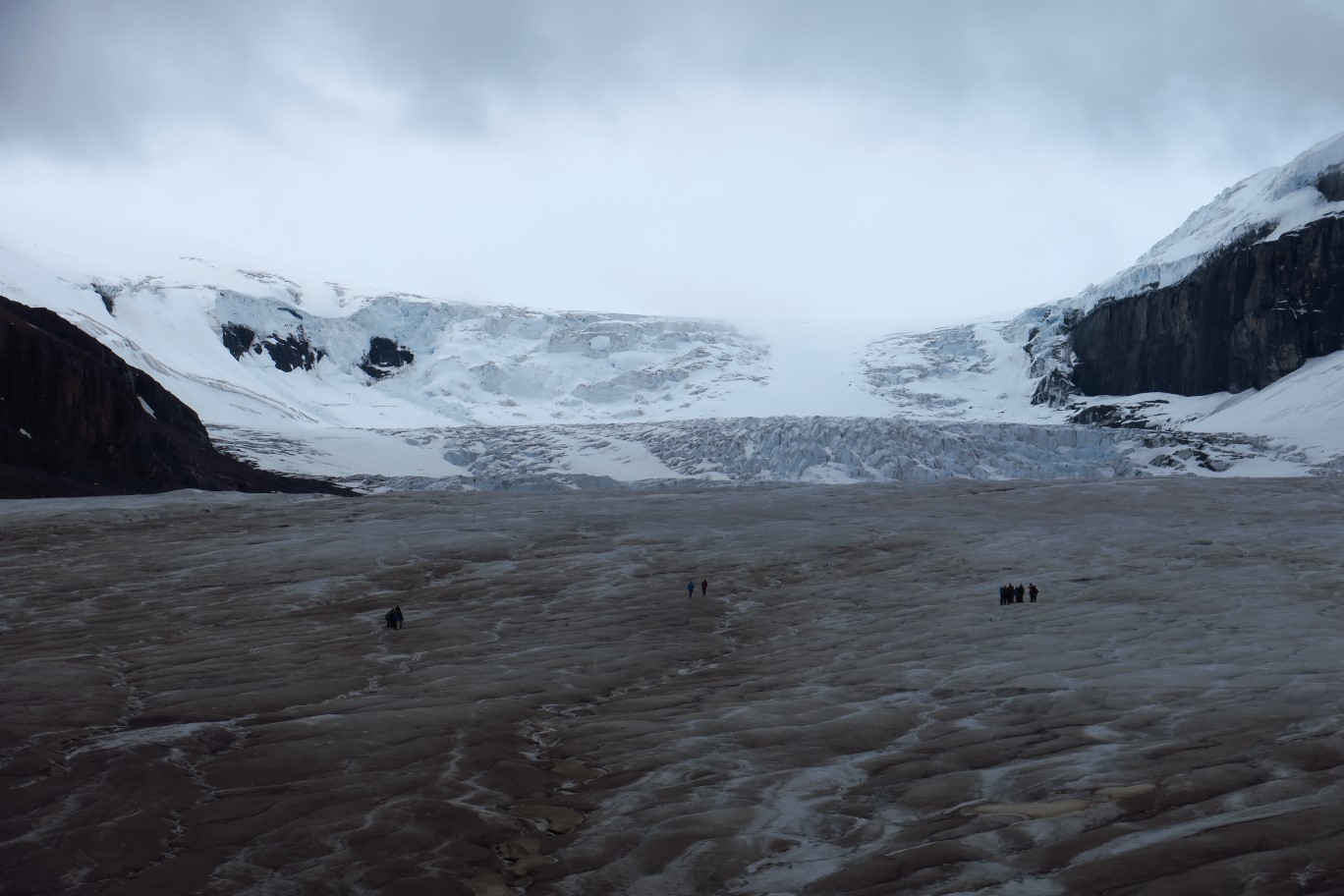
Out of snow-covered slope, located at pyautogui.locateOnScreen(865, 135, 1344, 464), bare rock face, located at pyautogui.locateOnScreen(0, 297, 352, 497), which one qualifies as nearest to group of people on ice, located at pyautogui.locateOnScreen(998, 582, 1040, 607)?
bare rock face, located at pyautogui.locateOnScreen(0, 297, 352, 497)

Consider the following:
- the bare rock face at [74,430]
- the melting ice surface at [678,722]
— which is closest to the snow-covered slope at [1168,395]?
the bare rock face at [74,430]

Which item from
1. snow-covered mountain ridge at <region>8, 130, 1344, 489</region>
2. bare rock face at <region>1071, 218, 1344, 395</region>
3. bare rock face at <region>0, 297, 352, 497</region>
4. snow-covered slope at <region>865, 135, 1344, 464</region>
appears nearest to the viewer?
bare rock face at <region>0, 297, 352, 497</region>

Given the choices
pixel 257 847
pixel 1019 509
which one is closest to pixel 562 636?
pixel 257 847

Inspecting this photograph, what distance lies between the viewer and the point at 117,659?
24781 millimetres

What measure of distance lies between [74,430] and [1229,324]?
474ft

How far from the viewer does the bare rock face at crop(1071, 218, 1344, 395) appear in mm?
155375

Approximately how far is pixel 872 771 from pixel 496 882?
19.4 ft

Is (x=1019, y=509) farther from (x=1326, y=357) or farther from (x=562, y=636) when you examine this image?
(x=1326, y=357)

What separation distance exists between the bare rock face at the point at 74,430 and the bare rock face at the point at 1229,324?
439ft

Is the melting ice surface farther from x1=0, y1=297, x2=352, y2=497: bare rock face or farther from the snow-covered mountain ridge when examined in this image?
the snow-covered mountain ridge

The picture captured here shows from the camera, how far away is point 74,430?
248 feet

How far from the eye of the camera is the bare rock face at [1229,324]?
155m

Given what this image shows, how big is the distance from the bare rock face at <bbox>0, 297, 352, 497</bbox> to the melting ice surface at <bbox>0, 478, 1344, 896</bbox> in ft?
117

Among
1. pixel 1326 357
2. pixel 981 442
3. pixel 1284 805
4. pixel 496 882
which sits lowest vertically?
pixel 496 882
